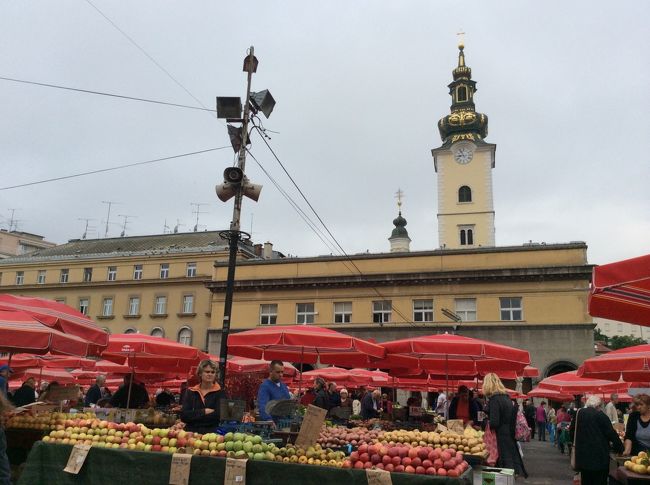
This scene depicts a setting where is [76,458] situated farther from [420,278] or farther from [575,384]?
[420,278]

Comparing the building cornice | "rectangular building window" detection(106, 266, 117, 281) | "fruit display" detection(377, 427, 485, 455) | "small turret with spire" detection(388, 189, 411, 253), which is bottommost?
"fruit display" detection(377, 427, 485, 455)

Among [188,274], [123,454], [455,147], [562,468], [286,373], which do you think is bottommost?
[562,468]

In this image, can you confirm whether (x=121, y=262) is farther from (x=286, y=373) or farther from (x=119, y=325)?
(x=286, y=373)

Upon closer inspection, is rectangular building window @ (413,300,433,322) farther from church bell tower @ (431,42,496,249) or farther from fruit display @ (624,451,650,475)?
fruit display @ (624,451,650,475)

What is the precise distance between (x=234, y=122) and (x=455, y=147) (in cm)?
4949

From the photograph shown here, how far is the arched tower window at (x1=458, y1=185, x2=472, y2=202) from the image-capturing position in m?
Result: 56.9

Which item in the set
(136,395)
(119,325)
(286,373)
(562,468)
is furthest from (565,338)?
(119,325)

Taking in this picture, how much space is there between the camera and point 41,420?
24.3 ft

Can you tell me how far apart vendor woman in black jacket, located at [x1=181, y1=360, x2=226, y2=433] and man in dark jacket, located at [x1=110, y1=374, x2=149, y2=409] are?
6.49m

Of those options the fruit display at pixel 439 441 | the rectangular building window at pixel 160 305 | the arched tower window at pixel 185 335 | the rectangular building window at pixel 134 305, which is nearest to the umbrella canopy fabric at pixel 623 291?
the fruit display at pixel 439 441

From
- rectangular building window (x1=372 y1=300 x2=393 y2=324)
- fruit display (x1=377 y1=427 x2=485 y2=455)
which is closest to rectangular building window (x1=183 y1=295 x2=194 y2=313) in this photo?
rectangular building window (x1=372 y1=300 x2=393 y2=324)

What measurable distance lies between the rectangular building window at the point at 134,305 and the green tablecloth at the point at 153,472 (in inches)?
1704

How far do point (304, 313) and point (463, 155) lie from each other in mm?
28501

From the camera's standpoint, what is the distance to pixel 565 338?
32594 mm
